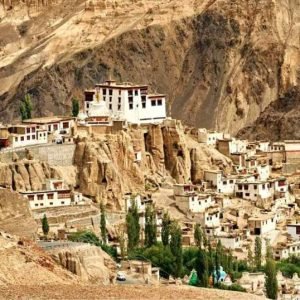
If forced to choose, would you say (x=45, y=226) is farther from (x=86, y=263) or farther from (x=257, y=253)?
(x=86, y=263)

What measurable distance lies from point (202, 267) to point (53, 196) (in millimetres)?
10812

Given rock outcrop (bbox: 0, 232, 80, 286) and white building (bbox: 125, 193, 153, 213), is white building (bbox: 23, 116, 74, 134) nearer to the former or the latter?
white building (bbox: 125, 193, 153, 213)

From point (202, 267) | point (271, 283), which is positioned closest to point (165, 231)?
point (202, 267)

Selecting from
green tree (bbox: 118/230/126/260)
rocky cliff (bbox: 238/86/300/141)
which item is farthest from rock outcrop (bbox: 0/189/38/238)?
rocky cliff (bbox: 238/86/300/141)

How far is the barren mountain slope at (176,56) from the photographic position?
103188 mm

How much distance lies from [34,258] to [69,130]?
28.1m

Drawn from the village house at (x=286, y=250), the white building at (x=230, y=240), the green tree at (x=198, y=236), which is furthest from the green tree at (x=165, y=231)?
the village house at (x=286, y=250)

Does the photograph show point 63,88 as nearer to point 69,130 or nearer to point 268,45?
point 268,45

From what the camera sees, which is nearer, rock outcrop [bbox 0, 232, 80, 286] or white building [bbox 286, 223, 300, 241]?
rock outcrop [bbox 0, 232, 80, 286]

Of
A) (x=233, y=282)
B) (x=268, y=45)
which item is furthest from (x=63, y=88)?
(x=233, y=282)

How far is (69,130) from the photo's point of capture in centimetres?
6372

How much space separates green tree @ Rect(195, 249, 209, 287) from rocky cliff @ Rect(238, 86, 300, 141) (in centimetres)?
3709

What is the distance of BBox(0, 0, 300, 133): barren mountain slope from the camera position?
103 meters

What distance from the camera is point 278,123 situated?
3474 inches
